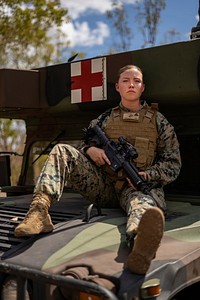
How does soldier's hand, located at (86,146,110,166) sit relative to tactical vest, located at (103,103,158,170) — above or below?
below

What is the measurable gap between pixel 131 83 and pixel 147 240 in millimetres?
1418

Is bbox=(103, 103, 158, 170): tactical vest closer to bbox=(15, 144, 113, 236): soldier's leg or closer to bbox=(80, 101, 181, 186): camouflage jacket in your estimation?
bbox=(80, 101, 181, 186): camouflage jacket

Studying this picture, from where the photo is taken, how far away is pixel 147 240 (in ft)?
7.40

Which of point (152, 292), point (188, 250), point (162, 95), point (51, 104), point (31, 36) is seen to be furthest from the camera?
point (31, 36)

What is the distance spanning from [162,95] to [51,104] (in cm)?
→ 103

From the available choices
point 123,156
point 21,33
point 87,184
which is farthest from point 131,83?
point 21,33

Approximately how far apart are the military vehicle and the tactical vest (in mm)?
205

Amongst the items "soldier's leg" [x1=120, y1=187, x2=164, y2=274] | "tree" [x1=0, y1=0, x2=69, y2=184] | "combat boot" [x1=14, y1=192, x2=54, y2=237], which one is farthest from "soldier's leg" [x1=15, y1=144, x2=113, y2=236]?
"tree" [x1=0, y1=0, x2=69, y2=184]

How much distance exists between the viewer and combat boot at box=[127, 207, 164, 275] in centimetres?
224

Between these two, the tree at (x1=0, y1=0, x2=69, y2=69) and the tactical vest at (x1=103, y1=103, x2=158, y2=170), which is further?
the tree at (x1=0, y1=0, x2=69, y2=69)

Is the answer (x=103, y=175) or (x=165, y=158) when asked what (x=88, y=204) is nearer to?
(x=103, y=175)

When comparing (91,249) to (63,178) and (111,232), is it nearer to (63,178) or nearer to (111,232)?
(111,232)

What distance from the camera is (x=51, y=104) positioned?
4.20 metres

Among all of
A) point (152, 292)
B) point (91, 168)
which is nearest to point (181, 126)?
point (91, 168)
